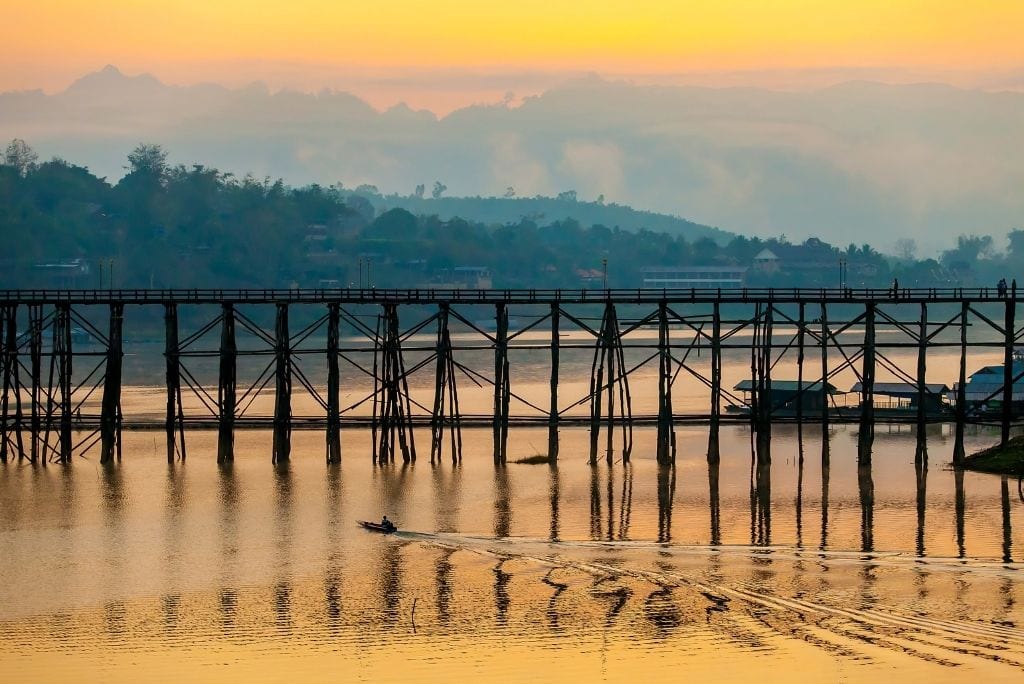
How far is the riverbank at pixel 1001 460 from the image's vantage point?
5594cm

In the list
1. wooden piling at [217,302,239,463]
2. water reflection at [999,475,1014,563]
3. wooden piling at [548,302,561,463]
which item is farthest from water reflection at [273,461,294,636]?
water reflection at [999,475,1014,563]

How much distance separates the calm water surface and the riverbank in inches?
47.1

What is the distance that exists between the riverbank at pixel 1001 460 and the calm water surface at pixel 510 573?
3.92 ft

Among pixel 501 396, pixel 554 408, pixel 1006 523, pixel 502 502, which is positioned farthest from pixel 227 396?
pixel 1006 523

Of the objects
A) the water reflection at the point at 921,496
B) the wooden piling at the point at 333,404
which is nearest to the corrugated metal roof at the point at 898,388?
the water reflection at the point at 921,496

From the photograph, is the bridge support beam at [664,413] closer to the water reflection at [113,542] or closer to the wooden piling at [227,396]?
the wooden piling at [227,396]

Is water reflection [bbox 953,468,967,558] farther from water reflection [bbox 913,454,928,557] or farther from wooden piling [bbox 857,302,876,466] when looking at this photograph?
wooden piling [bbox 857,302,876,466]

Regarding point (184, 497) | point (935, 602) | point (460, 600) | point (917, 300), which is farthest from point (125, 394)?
point (935, 602)

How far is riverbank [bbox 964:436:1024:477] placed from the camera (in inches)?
2202

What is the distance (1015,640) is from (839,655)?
3939 mm

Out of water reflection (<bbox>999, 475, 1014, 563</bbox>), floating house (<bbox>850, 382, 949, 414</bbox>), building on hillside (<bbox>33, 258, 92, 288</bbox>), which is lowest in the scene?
water reflection (<bbox>999, 475, 1014, 563</bbox>)

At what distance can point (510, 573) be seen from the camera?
4100cm

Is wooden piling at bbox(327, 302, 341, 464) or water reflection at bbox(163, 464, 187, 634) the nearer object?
water reflection at bbox(163, 464, 187, 634)

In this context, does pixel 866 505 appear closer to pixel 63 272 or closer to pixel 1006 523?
pixel 1006 523
